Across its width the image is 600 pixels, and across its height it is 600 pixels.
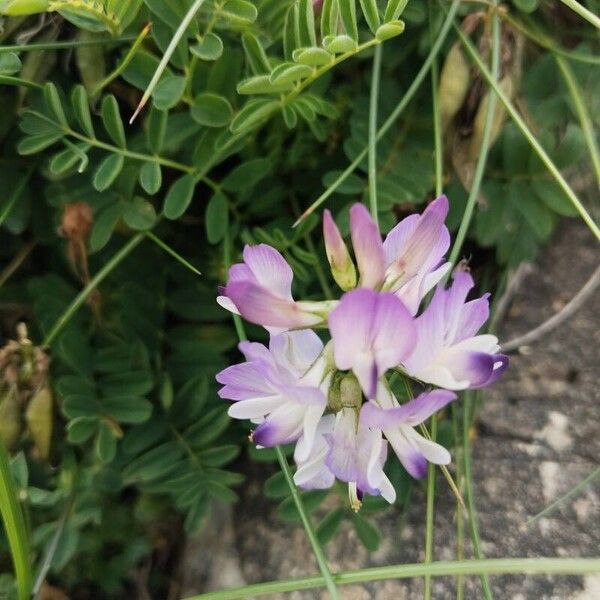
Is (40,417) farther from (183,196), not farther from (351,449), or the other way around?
(351,449)

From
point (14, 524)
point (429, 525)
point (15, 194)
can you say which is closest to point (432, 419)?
point (429, 525)

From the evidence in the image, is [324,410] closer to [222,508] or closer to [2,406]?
[2,406]

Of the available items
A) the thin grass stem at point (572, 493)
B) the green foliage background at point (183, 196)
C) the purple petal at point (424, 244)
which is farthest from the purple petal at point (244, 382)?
the thin grass stem at point (572, 493)

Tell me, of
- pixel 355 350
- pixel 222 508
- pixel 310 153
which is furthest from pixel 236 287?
pixel 222 508

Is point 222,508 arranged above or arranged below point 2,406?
below

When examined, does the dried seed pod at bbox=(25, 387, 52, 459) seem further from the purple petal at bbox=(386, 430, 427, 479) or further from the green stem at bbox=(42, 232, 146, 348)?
the purple petal at bbox=(386, 430, 427, 479)

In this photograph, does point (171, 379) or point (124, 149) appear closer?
point (124, 149)

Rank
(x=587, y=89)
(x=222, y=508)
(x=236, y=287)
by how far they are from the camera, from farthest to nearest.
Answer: (x=222, y=508)
(x=587, y=89)
(x=236, y=287)
